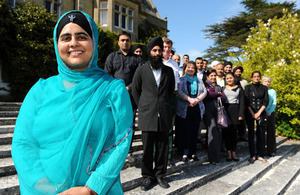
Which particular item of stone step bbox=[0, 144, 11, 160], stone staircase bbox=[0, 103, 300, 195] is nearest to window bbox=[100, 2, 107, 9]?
stone staircase bbox=[0, 103, 300, 195]

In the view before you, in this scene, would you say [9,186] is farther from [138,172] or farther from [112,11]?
[112,11]

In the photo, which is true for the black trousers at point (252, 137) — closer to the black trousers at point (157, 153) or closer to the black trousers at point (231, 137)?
the black trousers at point (231, 137)

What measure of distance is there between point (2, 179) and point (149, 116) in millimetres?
2314

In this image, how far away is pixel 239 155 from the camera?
19.9 feet

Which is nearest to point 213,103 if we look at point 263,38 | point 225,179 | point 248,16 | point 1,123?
point 225,179

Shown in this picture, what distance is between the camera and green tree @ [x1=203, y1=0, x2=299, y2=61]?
22094 millimetres

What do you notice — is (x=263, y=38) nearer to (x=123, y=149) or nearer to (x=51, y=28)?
(x=51, y=28)

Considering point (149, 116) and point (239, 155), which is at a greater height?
point (149, 116)

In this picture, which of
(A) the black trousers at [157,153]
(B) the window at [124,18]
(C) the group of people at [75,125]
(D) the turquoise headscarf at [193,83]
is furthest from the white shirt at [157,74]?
(B) the window at [124,18]

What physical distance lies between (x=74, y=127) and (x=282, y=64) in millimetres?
9303

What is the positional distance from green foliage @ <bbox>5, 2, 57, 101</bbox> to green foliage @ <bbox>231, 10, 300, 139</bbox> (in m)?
9.41

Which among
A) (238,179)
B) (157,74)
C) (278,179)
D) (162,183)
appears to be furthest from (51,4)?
(278,179)

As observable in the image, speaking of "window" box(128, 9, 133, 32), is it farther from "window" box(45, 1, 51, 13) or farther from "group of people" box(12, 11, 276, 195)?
"group of people" box(12, 11, 276, 195)

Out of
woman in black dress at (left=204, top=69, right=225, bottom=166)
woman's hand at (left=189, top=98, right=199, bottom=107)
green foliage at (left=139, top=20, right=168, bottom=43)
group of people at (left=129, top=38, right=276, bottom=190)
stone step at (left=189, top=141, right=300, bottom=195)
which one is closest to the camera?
stone step at (left=189, top=141, right=300, bottom=195)
